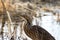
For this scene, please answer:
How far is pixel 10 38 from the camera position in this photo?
20.6 ft

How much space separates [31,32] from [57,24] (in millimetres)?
2500

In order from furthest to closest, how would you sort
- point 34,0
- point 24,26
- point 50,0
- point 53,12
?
point 50,0, point 34,0, point 53,12, point 24,26

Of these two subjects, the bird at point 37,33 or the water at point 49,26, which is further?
the water at point 49,26

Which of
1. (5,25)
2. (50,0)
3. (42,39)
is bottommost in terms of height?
(50,0)

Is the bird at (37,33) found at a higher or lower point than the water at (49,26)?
higher

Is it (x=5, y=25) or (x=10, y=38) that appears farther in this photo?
(x=5, y=25)

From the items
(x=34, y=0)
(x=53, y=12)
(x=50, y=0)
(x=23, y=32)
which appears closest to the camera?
(x=23, y=32)

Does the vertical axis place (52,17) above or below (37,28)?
below

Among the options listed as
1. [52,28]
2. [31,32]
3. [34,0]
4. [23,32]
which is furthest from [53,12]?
[31,32]

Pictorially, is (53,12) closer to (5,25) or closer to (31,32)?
(5,25)

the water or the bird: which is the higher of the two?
the bird

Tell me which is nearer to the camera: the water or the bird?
the bird

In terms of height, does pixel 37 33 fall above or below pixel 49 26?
above

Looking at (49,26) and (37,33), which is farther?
(49,26)
